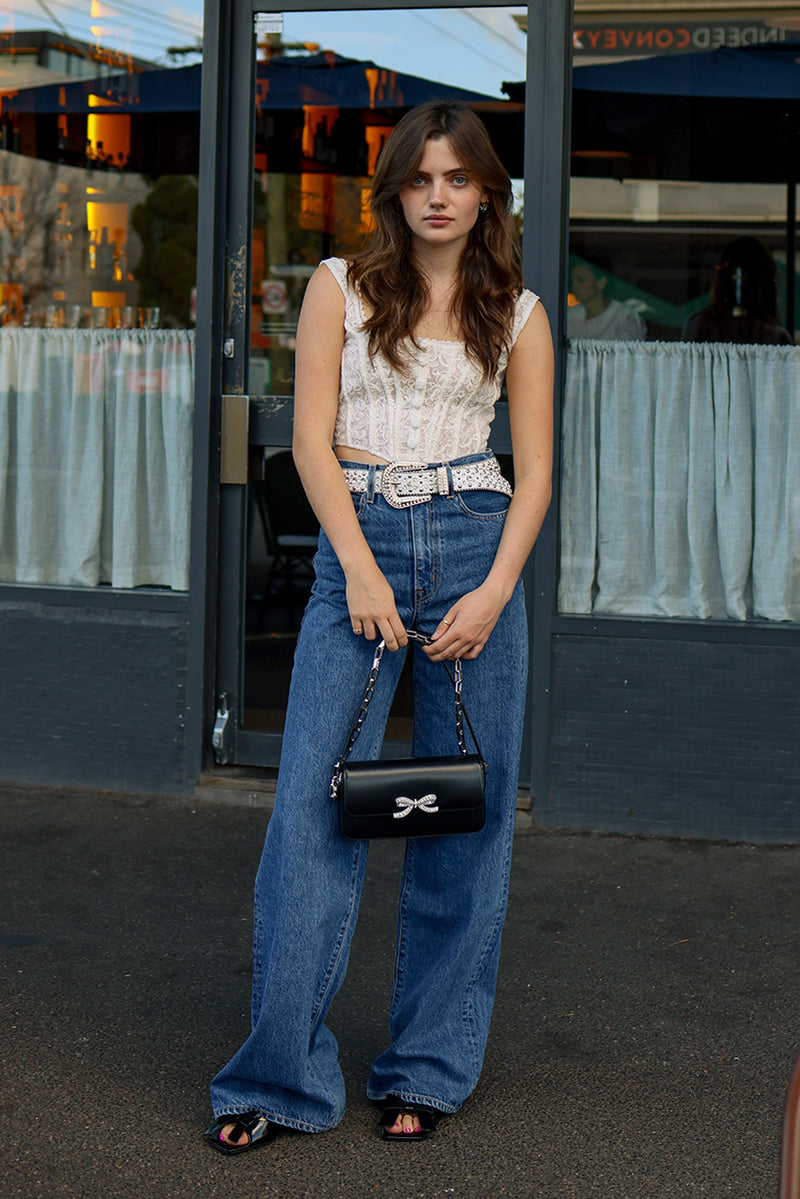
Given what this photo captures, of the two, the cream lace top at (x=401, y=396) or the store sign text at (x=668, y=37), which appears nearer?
the cream lace top at (x=401, y=396)

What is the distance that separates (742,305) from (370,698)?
2.70m

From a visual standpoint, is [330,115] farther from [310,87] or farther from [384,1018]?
[384,1018]

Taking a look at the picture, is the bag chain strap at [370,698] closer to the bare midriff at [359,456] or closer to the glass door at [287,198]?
the bare midriff at [359,456]

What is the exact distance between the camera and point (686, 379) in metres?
4.70

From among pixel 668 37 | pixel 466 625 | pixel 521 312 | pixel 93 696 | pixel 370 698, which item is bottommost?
pixel 93 696

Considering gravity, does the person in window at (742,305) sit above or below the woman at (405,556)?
above

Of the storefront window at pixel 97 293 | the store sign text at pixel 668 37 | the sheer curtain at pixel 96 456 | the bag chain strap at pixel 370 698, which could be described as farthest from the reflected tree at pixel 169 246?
the bag chain strap at pixel 370 698

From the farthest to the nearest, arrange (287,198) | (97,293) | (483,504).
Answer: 1. (97,293)
2. (287,198)
3. (483,504)

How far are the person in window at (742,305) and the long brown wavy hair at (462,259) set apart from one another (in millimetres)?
2145

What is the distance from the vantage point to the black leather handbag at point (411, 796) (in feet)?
8.38

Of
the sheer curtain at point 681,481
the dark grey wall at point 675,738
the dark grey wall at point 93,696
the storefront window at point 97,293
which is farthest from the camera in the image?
the storefront window at point 97,293

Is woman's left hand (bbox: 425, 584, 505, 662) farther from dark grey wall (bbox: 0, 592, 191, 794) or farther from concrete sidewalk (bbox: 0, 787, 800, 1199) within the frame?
dark grey wall (bbox: 0, 592, 191, 794)

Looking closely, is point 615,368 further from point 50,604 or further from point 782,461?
point 50,604

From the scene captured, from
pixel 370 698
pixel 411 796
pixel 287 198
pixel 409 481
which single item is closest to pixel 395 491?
pixel 409 481
